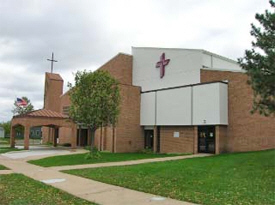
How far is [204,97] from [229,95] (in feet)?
6.07

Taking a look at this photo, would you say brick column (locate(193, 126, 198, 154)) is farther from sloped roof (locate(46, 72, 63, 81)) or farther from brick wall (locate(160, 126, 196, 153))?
sloped roof (locate(46, 72, 63, 81))

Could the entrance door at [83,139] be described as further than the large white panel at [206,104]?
Yes

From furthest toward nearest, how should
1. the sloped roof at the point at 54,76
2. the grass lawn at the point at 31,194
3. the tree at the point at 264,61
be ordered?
→ the sloped roof at the point at 54,76
the tree at the point at 264,61
the grass lawn at the point at 31,194

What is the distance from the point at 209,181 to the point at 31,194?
583cm

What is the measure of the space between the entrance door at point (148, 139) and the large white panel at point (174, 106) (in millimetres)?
1939

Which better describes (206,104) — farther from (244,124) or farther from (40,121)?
(40,121)

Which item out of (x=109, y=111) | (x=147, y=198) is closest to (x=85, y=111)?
(x=109, y=111)

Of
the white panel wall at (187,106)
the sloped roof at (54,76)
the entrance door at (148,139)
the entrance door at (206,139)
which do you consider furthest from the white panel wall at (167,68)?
the sloped roof at (54,76)

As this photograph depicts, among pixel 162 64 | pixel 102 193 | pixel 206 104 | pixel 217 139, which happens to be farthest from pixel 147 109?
pixel 102 193

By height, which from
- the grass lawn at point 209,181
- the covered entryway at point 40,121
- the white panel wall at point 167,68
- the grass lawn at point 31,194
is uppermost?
the white panel wall at point 167,68

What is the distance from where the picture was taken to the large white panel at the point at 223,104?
25.4 meters

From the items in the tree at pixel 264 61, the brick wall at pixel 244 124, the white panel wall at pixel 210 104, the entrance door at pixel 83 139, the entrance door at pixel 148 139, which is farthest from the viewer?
the entrance door at pixel 83 139

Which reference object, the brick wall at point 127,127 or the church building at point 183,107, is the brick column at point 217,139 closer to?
the church building at point 183,107

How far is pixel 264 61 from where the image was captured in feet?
42.9
